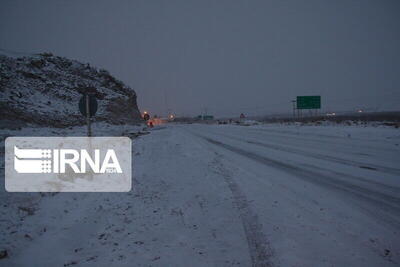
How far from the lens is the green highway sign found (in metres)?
49.9

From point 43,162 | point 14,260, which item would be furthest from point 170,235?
point 43,162

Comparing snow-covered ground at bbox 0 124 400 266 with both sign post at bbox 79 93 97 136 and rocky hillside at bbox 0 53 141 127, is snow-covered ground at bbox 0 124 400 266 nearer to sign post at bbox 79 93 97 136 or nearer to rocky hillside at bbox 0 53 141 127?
sign post at bbox 79 93 97 136

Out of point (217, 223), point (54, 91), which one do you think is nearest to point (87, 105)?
point (217, 223)

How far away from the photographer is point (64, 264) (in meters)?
3.38

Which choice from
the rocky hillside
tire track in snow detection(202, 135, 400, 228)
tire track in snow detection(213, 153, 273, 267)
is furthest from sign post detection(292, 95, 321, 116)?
tire track in snow detection(213, 153, 273, 267)

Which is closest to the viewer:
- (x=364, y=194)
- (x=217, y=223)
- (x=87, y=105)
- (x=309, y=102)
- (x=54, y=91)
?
(x=217, y=223)

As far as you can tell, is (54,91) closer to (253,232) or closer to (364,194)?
(253,232)

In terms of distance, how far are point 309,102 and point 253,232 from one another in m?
51.5

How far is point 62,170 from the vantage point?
8914mm

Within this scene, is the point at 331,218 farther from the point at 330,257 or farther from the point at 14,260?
the point at 14,260

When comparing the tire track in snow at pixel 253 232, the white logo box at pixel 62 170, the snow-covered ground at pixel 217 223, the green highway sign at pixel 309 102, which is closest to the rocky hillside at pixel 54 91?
the white logo box at pixel 62 170

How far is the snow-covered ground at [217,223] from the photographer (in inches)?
133

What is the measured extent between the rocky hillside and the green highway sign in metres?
33.3

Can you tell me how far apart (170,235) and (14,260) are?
2247mm
